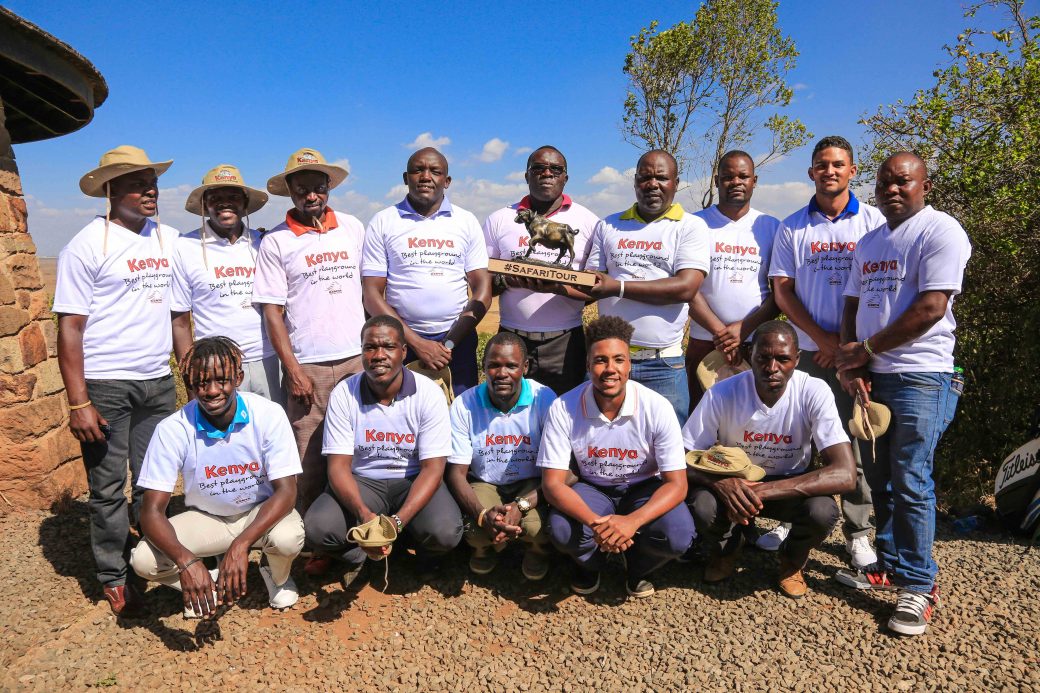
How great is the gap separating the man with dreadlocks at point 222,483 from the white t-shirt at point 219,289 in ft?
2.01

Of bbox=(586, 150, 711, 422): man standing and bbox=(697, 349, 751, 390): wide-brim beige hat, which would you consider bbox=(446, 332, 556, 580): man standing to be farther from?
bbox=(697, 349, 751, 390): wide-brim beige hat

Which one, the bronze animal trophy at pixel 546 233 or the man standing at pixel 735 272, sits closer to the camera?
the bronze animal trophy at pixel 546 233

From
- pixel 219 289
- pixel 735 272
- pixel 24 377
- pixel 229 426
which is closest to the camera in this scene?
pixel 229 426

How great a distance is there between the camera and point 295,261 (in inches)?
169

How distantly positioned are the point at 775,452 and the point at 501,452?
1.61m

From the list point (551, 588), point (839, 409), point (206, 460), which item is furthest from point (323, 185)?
point (839, 409)

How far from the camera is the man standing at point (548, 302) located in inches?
179

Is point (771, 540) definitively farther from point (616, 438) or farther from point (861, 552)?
point (616, 438)

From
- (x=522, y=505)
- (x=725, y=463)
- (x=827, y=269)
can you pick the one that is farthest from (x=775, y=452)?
(x=522, y=505)

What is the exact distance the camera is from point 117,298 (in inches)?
155

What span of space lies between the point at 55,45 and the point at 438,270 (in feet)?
10.8

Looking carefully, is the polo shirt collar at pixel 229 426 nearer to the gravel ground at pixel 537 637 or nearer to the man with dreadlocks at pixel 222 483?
the man with dreadlocks at pixel 222 483

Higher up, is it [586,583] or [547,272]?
[547,272]

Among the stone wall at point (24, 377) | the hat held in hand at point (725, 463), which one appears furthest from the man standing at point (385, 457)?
the stone wall at point (24, 377)
